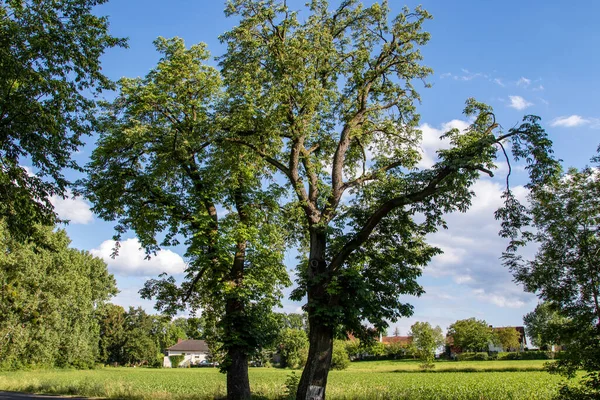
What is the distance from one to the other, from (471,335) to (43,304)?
219 feet

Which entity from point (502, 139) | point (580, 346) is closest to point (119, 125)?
point (502, 139)

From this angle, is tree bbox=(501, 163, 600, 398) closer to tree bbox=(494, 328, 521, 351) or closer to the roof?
tree bbox=(494, 328, 521, 351)

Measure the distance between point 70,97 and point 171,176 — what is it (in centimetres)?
667

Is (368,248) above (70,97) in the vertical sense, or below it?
below

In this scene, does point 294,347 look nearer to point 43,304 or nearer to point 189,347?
point 43,304

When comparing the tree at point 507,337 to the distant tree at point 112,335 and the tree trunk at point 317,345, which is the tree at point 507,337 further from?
the tree trunk at point 317,345

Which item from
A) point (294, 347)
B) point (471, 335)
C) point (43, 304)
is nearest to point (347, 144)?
point (43, 304)

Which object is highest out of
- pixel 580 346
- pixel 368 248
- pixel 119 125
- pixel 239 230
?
pixel 119 125

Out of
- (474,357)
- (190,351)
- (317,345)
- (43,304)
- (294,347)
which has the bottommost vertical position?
(190,351)

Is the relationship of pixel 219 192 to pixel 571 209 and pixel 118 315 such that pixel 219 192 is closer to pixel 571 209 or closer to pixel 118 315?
pixel 571 209

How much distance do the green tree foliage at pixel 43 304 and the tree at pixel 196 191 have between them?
20939 millimetres

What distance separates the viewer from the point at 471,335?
7900 cm

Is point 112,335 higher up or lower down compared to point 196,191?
lower down

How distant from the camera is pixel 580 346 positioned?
1268cm
